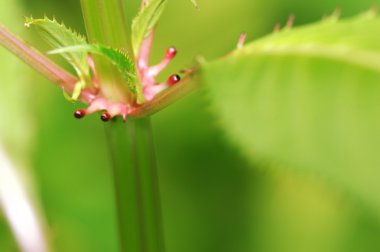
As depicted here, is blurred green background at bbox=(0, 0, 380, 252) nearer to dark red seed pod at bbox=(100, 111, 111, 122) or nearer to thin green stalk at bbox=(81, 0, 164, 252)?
thin green stalk at bbox=(81, 0, 164, 252)

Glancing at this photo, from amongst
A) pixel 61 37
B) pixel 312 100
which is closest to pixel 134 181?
pixel 61 37

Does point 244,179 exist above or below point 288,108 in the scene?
above

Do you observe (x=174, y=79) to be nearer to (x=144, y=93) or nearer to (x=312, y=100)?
Answer: (x=144, y=93)

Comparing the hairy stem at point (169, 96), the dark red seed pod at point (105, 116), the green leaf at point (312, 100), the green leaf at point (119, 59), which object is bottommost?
the green leaf at point (312, 100)

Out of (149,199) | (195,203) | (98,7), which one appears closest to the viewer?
(98,7)

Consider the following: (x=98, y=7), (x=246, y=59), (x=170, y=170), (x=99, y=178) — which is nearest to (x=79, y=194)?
(x=99, y=178)

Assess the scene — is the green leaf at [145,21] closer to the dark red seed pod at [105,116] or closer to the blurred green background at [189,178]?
the dark red seed pod at [105,116]

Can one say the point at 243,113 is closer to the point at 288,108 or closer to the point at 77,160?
the point at 288,108

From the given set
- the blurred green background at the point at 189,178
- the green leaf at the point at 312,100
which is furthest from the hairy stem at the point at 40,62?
the blurred green background at the point at 189,178
